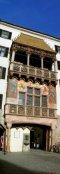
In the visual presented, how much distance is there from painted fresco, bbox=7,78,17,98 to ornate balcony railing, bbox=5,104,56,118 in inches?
53.7

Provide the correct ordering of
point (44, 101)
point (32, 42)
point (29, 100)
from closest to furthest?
point (29, 100), point (44, 101), point (32, 42)

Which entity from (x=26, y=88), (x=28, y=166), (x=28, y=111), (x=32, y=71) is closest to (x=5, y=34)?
(x=32, y=71)

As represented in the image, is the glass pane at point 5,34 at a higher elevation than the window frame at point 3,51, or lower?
higher

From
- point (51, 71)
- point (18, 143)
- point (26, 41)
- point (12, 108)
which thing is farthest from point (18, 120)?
point (26, 41)

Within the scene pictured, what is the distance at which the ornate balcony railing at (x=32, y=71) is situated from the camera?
98.3 ft

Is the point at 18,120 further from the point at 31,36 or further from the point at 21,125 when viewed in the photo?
the point at 31,36

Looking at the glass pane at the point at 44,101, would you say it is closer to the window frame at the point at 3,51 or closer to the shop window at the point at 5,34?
the window frame at the point at 3,51

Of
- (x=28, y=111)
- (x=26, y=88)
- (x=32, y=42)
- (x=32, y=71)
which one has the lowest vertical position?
(x=28, y=111)

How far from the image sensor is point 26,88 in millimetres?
31078

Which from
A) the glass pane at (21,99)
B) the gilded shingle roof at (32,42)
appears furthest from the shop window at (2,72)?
the gilded shingle roof at (32,42)

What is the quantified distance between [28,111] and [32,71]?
5222 millimetres

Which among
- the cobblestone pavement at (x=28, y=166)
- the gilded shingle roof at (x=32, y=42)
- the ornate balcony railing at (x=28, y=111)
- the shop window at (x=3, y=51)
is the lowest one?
the cobblestone pavement at (x=28, y=166)

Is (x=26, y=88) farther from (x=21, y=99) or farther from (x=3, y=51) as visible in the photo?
(x=3, y=51)

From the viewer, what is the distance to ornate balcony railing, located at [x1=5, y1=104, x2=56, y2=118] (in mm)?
28875
